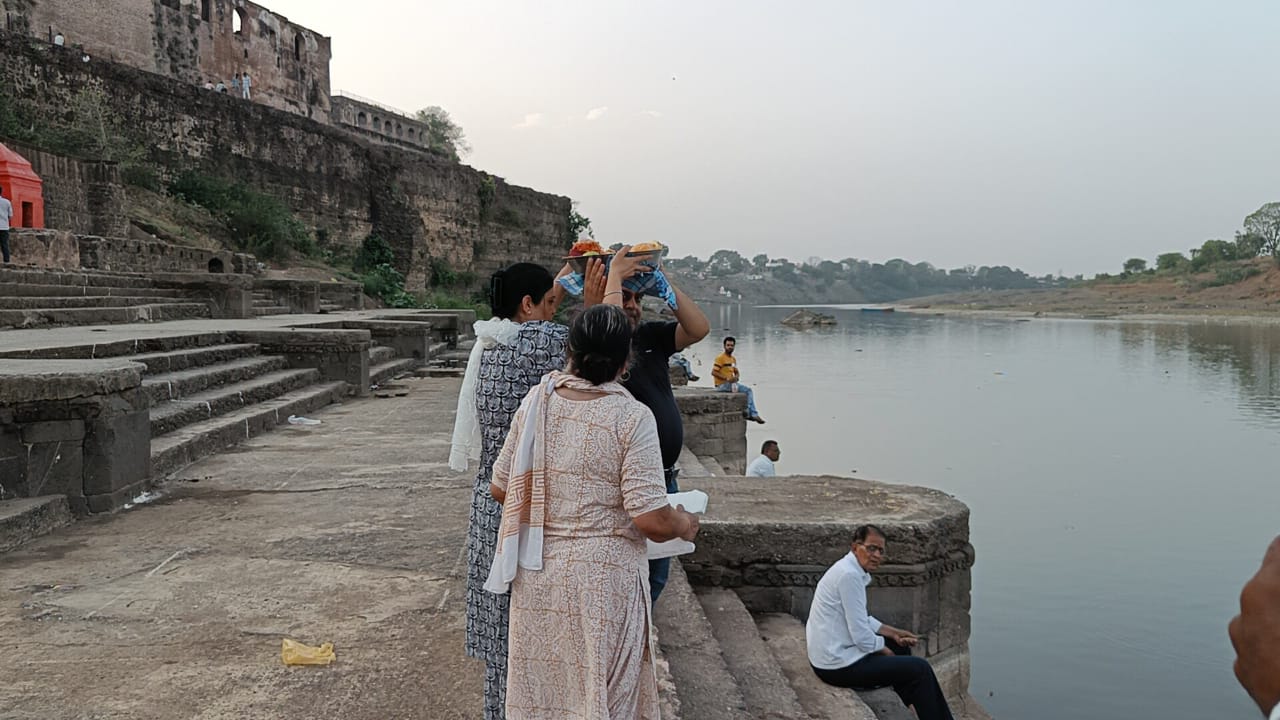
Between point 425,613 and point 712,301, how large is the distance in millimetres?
131427

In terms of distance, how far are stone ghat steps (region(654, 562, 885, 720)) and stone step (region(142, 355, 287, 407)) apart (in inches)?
128

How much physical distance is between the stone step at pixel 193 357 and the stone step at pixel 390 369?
1856 millimetres

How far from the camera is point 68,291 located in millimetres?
9508

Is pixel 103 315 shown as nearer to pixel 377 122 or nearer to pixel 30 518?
pixel 30 518

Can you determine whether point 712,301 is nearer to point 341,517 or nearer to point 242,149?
point 242,149

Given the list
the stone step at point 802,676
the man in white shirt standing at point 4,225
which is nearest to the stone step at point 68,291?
the man in white shirt standing at point 4,225

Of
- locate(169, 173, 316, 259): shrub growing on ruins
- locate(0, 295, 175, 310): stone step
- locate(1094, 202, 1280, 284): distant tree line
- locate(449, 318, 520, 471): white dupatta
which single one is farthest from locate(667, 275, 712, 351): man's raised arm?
locate(1094, 202, 1280, 284): distant tree line

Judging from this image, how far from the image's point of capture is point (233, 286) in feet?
38.4

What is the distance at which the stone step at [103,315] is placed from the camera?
8010 millimetres

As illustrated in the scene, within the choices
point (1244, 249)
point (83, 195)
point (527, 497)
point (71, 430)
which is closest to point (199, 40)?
point (83, 195)

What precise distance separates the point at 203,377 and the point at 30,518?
2.82m

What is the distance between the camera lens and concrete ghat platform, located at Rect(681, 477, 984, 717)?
422 cm

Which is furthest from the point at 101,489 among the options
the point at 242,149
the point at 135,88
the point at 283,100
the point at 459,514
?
the point at 283,100

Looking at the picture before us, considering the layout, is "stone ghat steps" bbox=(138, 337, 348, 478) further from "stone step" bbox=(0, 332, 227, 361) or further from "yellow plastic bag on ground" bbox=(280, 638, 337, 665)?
"yellow plastic bag on ground" bbox=(280, 638, 337, 665)
